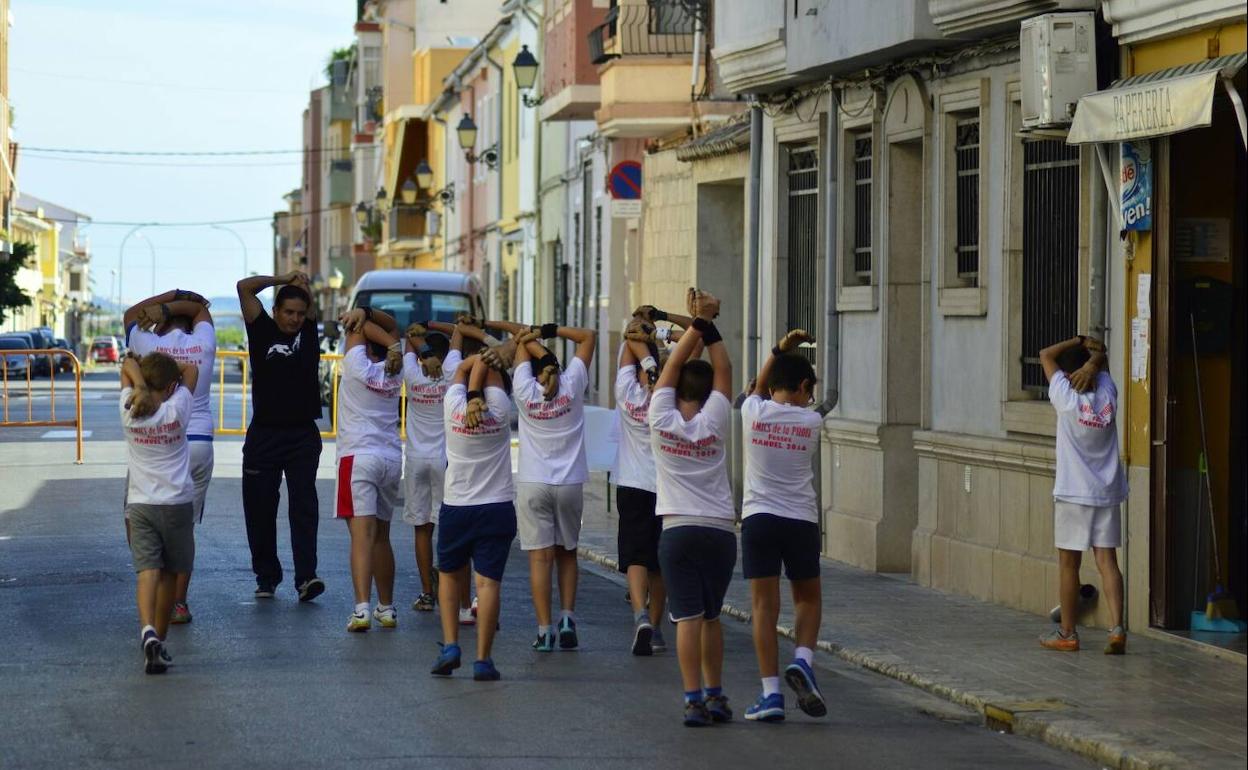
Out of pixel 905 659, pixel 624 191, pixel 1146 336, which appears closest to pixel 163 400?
pixel 905 659

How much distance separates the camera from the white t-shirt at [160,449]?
1130 cm

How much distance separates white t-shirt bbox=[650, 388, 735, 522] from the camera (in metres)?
9.83

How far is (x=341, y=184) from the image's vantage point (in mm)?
98625

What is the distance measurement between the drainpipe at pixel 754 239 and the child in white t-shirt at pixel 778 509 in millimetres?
10003

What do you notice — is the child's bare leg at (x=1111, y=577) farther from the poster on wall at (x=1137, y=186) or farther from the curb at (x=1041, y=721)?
the poster on wall at (x=1137, y=186)

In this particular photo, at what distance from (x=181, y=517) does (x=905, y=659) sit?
12.8 feet

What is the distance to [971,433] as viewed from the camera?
606 inches

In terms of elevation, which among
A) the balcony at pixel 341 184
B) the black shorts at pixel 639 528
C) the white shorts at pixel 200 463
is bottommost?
the black shorts at pixel 639 528

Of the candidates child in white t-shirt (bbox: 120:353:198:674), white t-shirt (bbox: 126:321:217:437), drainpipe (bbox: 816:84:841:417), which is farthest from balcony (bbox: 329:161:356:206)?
child in white t-shirt (bbox: 120:353:198:674)

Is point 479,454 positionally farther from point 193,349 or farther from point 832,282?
point 832,282

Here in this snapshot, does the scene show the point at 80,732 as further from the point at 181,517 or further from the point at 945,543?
the point at 945,543

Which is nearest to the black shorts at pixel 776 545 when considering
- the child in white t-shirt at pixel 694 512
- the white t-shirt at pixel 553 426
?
the child in white t-shirt at pixel 694 512

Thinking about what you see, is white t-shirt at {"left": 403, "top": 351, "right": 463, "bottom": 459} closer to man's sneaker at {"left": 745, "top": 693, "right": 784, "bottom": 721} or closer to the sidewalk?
the sidewalk

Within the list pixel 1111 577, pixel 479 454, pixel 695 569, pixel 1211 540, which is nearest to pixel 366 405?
pixel 479 454
